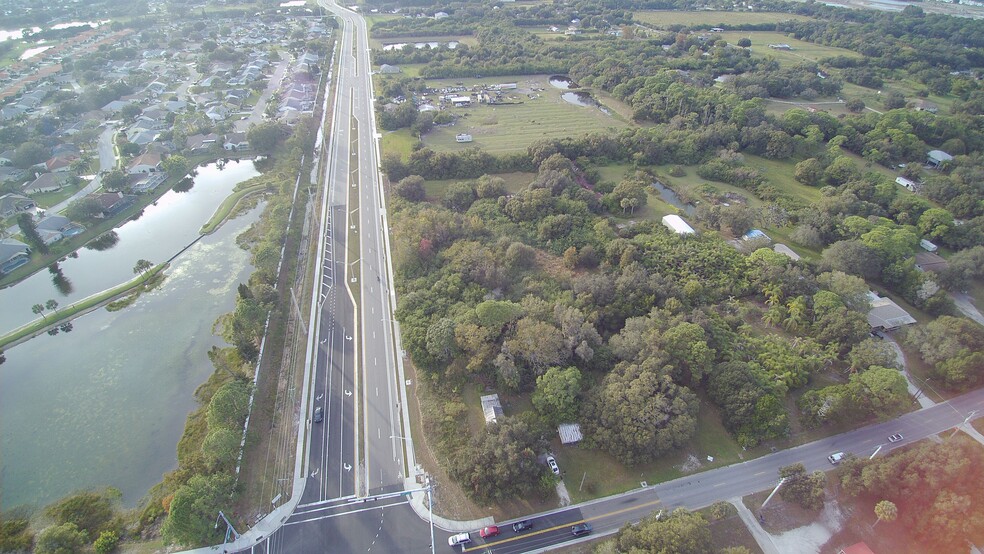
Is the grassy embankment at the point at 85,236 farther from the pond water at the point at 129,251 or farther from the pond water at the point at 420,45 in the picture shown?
the pond water at the point at 420,45

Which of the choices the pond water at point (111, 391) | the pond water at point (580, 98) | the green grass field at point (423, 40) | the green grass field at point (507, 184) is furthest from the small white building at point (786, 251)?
the green grass field at point (423, 40)

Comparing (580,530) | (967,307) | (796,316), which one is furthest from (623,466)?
(967,307)

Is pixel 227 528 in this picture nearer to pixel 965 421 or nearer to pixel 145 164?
pixel 965 421

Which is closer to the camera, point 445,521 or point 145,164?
point 445,521

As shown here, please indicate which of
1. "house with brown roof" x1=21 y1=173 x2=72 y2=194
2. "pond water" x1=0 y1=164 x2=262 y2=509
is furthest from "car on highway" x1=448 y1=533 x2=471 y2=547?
"house with brown roof" x1=21 y1=173 x2=72 y2=194

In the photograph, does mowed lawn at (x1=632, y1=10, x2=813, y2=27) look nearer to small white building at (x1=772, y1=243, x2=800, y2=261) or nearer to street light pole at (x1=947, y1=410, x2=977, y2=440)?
small white building at (x1=772, y1=243, x2=800, y2=261)

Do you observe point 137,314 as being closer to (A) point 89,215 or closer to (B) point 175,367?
(B) point 175,367
